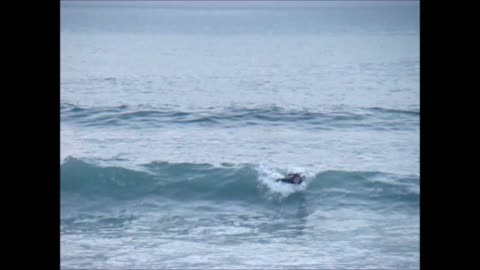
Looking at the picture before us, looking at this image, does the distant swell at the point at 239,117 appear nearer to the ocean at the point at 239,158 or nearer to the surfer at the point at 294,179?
the ocean at the point at 239,158

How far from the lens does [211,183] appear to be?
8.25 m

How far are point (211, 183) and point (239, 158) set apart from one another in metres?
0.83

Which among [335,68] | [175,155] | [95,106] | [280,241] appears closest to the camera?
[280,241]

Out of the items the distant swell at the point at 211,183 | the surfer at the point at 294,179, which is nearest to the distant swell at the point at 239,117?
the distant swell at the point at 211,183

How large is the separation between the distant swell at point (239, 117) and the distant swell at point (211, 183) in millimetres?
1868

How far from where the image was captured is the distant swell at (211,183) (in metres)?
7.97

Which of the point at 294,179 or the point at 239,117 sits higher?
the point at 239,117

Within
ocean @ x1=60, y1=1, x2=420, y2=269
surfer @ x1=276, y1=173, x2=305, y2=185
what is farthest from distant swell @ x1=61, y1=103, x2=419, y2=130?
surfer @ x1=276, y1=173, x2=305, y2=185

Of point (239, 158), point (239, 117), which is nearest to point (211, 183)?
point (239, 158)

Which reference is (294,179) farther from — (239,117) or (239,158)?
(239,117)

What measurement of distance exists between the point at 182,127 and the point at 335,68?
203 inches
